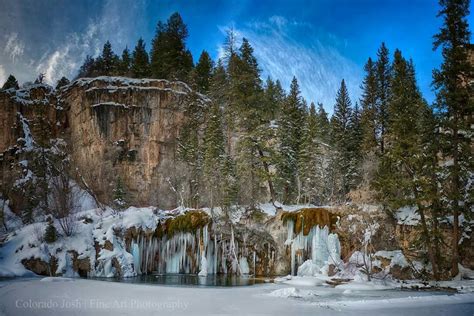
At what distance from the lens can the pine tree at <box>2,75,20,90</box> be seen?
52731 mm

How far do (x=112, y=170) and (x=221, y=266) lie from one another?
25212 millimetres

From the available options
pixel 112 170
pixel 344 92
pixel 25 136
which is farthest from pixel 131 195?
pixel 344 92

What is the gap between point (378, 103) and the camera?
109 ft

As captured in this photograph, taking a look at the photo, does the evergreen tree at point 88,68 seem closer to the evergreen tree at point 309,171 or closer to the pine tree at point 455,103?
the evergreen tree at point 309,171

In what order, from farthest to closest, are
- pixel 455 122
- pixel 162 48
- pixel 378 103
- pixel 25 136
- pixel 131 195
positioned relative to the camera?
pixel 162 48 < pixel 25 136 < pixel 131 195 < pixel 378 103 < pixel 455 122

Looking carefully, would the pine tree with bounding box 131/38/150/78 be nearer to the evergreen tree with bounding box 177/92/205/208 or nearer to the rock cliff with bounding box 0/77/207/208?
the rock cliff with bounding box 0/77/207/208

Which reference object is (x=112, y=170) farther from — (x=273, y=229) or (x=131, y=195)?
(x=273, y=229)

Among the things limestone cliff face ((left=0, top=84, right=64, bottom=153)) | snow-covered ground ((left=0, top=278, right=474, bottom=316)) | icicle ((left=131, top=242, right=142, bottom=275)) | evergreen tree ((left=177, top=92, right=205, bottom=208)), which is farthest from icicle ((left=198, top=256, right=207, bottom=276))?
limestone cliff face ((left=0, top=84, right=64, bottom=153))

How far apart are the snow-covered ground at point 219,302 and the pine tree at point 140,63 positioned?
142 feet

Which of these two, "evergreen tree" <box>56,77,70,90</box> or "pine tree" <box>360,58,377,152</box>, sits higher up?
Answer: "evergreen tree" <box>56,77,70,90</box>

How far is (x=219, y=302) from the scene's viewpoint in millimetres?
12445

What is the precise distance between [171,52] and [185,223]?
3503cm

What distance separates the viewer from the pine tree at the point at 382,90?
3084cm

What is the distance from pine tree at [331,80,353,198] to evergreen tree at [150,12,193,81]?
919 inches
